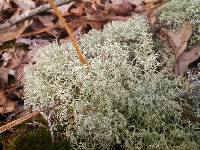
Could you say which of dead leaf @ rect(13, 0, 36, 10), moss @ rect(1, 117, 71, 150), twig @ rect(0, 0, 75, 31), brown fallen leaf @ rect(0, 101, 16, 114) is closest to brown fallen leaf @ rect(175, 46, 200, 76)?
moss @ rect(1, 117, 71, 150)

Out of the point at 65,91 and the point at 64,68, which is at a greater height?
the point at 64,68

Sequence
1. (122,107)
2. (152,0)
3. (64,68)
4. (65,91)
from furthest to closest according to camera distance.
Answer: (152,0), (64,68), (65,91), (122,107)

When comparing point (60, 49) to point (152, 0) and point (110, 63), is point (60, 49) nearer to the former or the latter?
point (110, 63)

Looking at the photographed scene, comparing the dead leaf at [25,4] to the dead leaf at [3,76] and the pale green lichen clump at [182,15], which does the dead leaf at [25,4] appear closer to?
the dead leaf at [3,76]

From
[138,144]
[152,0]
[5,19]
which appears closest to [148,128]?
[138,144]

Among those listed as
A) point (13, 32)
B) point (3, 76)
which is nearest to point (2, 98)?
point (3, 76)

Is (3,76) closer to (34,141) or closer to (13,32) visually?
(13,32)

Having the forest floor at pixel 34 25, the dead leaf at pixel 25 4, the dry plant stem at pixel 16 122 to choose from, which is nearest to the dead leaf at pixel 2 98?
the forest floor at pixel 34 25

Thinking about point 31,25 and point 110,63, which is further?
point 31,25
